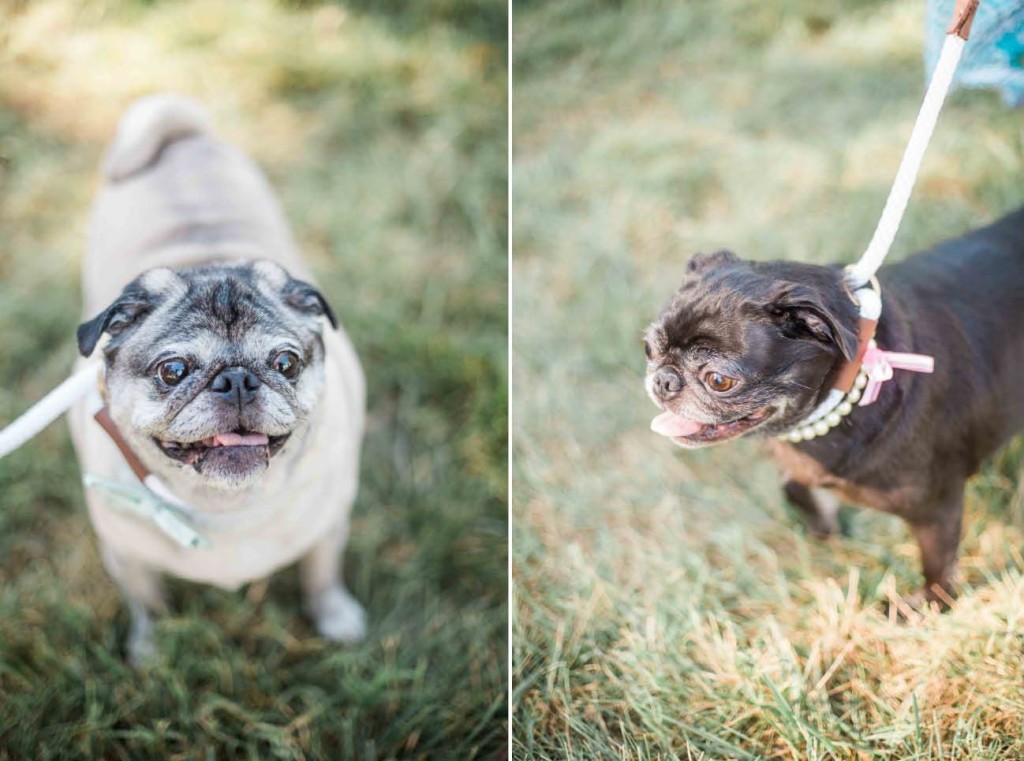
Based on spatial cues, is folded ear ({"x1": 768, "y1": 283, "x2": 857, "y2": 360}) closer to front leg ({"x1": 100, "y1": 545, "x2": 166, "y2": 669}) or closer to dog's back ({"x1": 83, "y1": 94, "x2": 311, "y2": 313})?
dog's back ({"x1": 83, "y1": 94, "x2": 311, "y2": 313})

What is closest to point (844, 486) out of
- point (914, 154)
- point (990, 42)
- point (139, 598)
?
point (914, 154)

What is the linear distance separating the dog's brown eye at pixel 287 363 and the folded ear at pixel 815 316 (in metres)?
1.33

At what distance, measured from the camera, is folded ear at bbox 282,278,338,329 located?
2721 millimetres

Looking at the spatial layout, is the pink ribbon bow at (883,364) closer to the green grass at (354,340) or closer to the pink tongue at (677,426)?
the pink tongue at (677,426)

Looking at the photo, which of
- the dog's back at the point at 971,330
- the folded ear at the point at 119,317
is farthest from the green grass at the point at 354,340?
the dog's back at the point at 971,330

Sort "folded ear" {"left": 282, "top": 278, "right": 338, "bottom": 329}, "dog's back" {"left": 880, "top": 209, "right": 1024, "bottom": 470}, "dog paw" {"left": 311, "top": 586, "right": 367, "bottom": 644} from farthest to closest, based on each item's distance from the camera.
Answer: "dog paw" {"left": 311, "top": 586, "right": 367, "bottom": 644}, "dog's back" {"left": 880, "top": 209, "right": 1024, "bottom": 470}, "folded ear" {"left": 282, "top": 278, "right": 338, "bottom": 329}

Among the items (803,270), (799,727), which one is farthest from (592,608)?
(803,270)

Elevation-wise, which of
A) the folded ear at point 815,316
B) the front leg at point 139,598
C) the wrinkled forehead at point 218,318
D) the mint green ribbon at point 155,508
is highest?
the folded ear at point 815,316

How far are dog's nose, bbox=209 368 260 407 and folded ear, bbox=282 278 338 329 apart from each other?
1.21 ft

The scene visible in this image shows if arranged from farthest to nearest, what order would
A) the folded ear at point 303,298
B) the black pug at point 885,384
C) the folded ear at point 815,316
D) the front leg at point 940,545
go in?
the front leg at point 940,545 < the folded ear at point 303,298 < the black pug at point 885,384 < the folded ear at point 815,316

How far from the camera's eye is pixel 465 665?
11.0ft

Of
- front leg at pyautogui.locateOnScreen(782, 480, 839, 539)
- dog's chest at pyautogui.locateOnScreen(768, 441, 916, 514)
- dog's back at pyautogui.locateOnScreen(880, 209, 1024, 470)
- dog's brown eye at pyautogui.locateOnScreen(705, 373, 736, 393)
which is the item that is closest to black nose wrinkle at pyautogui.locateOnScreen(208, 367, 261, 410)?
dog's brown eye at pyautogui.locateOnScreen(705, 373, 736, 393)

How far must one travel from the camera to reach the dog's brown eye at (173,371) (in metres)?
2.45

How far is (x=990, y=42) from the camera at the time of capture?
11.2 ft
